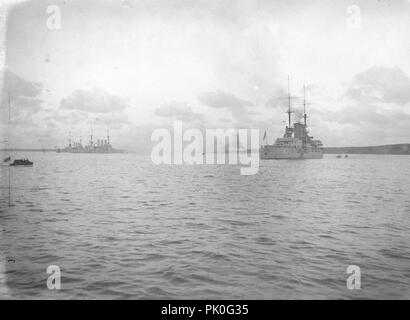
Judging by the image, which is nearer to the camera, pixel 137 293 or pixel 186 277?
pixel 137 293

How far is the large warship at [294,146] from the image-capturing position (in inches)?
4808

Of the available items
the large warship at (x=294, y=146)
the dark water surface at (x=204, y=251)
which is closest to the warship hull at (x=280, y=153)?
the large warship at (x=294, y=146)

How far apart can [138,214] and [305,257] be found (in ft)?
38.0

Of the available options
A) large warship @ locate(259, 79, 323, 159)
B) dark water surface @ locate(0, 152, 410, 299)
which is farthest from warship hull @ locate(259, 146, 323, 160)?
dark water surface @ locate(0, 152, 410, 299)

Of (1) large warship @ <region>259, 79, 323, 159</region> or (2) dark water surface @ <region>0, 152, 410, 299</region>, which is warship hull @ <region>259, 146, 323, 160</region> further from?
(2) dark water surface @ <region>0, 152, 410, 299</region>

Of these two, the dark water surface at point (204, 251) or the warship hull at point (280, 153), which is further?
the warship hull at point (280, 153)

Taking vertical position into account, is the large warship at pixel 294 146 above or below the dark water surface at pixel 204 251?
above

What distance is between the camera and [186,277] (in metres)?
9.15

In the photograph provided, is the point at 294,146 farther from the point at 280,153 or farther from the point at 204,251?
the point at 204,251

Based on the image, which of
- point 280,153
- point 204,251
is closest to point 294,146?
point 280,153

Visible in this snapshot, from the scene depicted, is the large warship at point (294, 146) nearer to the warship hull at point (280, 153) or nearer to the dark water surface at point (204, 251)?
the warship hull at point (280, 153)

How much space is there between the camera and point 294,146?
404 feet

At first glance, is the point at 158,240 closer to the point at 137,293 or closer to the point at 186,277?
the point at 186,277
